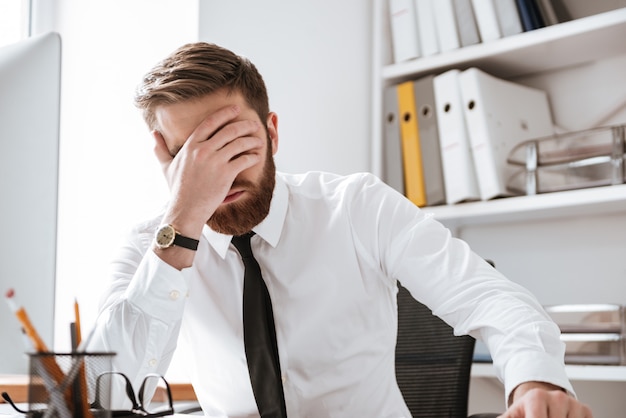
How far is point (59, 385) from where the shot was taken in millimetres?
674

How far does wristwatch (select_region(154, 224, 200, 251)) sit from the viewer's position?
118 cm

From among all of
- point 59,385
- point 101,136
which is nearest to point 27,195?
point 59,385

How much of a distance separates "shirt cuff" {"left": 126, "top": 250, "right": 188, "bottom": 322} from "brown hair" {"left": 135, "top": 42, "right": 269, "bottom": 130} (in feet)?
0.96

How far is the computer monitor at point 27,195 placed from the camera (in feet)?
3.14

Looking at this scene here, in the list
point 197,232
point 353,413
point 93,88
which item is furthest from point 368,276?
point 93,88

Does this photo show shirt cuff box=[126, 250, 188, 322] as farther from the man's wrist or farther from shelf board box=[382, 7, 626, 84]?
shelf board box=[382, 7, 626, 84]

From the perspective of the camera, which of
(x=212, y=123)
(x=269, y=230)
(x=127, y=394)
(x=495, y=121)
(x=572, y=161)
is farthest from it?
(x=495, y=121)

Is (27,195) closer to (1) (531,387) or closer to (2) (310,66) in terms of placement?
(1) (531,387)

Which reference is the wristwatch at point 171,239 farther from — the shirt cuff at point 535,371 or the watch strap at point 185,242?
the shirt cuff at point 535,371

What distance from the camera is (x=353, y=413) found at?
133cm

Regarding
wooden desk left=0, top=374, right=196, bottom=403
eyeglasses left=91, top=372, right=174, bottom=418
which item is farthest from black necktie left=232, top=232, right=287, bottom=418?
wooden desk left=0, top=374, right=196, bottom=403

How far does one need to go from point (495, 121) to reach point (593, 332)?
628 mm

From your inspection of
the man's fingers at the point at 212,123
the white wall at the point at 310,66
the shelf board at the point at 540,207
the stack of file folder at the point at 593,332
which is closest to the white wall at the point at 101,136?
the white wall at the point at 310,66

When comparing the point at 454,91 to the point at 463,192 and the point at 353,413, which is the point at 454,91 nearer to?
the point at 463,192
